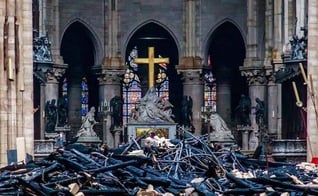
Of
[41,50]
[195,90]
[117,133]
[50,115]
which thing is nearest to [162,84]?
[195,90]

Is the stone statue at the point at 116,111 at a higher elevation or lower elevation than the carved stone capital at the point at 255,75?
lower

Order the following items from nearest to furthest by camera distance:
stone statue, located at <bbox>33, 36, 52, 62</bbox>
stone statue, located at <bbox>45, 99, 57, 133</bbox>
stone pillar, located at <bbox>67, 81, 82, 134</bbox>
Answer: stone statue, located at <bbox>33, 36, 52, 62</bbox>, stone statue, located at <bbox>45, 99, 57, 133</bbox>, stone pillar, located at <bbox>67, 81, 82, 134</bbox>

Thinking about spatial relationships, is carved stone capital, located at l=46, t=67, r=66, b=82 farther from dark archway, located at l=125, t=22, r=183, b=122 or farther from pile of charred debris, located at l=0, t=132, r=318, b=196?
pile of charred debris, located at l=0, t=132, r=318, b=196

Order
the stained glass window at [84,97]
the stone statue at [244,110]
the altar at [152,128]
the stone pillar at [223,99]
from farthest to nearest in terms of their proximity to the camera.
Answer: the stone pillar at [223,99], the stained glass window at [84,97], the stone statue at [244,110], the altar at [152,128]

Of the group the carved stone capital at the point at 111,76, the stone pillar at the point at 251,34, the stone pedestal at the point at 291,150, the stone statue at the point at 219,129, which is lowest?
the stone pedestal at the point at 291,150

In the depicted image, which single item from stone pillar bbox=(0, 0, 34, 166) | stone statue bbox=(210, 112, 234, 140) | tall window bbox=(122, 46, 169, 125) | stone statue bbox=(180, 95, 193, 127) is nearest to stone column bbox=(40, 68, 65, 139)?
stone statue bbox=(180, 95, 193, 127)

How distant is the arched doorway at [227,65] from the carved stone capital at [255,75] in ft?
13.8

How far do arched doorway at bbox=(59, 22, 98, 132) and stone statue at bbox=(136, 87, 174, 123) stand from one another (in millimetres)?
5034

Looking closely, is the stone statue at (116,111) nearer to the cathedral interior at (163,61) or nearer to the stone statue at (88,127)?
the cathedral interior at (163,61)

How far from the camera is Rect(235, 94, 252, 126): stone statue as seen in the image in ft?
245

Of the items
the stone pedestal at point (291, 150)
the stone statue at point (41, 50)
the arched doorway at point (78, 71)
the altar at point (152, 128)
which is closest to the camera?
the stone pedestal at point (291, 150)

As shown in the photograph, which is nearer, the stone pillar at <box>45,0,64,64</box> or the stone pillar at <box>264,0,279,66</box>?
the stone pillar at <box>45,0,64,64</box>

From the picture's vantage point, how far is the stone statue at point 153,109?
241ft

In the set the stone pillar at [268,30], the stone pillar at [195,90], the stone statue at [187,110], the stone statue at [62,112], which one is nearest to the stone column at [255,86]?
the stone pillar at [268,30]
